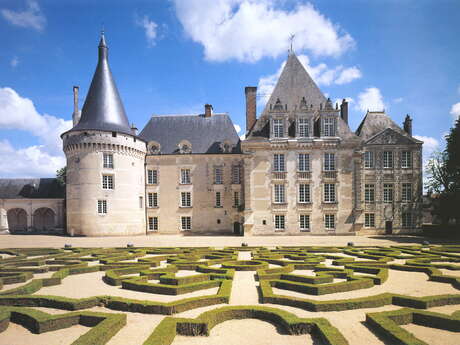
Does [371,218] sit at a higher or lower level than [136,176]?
lower

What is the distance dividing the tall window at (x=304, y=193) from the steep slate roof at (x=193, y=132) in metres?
8.47

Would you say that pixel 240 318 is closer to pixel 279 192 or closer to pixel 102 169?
pixel 279 192

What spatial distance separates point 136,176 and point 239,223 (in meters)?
12.5

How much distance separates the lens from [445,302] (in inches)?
318

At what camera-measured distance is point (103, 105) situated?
3159 cm

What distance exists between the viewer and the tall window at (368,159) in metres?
31.6

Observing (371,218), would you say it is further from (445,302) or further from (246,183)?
(445,302)

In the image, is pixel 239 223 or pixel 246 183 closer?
pixel 246 183

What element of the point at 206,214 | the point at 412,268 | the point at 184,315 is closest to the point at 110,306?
the point at 184,315

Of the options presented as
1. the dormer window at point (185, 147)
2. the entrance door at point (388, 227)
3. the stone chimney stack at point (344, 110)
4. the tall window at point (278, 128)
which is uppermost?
the stone chimney stack at point (344, 110)

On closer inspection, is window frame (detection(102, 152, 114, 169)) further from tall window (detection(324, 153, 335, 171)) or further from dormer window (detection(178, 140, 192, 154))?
tall window (detection(324, 153, 335, 171))

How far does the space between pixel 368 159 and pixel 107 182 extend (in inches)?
1083

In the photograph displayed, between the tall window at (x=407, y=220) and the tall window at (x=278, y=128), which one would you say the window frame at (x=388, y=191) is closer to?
the tall window at (x=407, y=220)

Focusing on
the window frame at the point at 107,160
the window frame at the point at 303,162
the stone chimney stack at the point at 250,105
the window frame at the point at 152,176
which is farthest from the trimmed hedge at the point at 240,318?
the window frame at the point at 152,176
